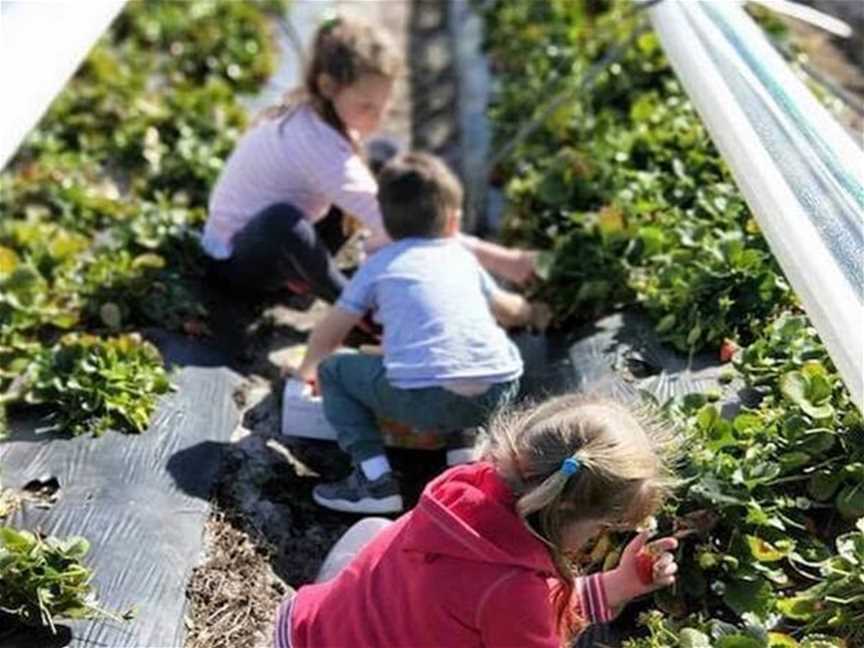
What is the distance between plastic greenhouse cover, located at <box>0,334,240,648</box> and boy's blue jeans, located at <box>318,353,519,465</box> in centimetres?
32

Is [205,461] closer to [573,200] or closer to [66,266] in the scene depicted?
[66,266]

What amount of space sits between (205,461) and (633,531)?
1.16m

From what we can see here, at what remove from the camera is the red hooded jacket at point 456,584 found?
2.84 meters

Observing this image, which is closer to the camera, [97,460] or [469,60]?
[97,460]

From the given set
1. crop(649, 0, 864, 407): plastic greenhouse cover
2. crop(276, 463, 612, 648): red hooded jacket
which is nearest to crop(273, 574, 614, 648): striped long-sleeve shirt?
crop(276, 463, 612, 648): red hooded jacket

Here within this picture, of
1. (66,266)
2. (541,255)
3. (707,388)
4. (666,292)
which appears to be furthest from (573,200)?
(66,266)

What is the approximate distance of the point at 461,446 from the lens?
408 cm

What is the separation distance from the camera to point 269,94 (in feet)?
21.1

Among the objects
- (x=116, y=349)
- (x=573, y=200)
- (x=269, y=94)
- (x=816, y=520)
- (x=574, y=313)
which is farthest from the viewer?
(x=269, y=94)

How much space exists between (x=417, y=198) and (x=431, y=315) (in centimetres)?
36

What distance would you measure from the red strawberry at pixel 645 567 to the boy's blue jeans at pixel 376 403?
34.4 inches

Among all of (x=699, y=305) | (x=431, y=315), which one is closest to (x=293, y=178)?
(x=431, y=315)

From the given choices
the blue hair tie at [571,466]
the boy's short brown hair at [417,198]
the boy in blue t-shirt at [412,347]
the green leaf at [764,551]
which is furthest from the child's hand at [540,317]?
the blue hair tie at [571,466]

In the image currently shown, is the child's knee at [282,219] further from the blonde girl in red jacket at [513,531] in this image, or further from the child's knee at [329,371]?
the blonde girl in red jacket at [513,531]
